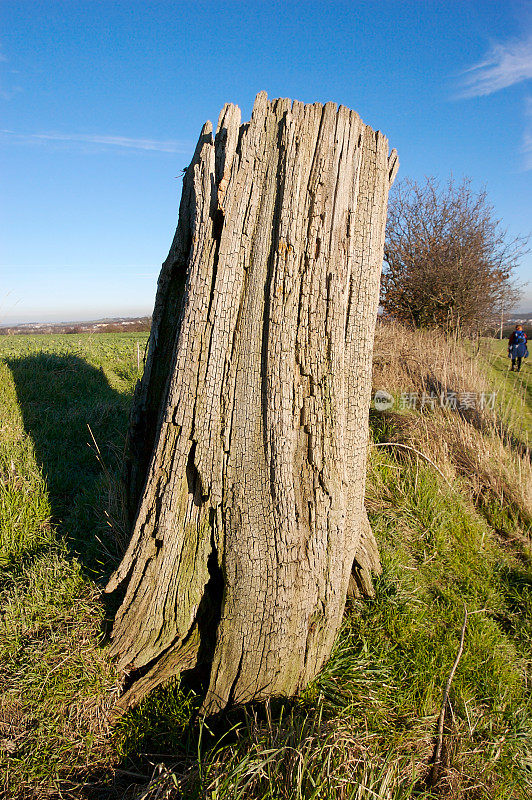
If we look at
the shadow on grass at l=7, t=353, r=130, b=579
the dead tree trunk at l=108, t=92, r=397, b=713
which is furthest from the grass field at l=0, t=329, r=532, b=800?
the dead tree trunk at l=108, t=92, r=397, b=713

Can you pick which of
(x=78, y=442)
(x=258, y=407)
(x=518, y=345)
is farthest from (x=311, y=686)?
(x=518, y=345)

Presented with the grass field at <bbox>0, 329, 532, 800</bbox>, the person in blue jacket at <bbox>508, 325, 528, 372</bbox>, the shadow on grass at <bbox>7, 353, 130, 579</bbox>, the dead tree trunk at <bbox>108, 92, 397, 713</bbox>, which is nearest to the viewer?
the grass field at <bbox>0, 329, 532, 800</bbox>

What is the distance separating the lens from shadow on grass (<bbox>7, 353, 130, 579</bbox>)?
3182mm

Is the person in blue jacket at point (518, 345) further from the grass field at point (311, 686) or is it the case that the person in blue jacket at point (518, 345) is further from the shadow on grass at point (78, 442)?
the shadow on grass at point (78, 442)

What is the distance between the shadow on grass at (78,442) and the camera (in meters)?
3.18

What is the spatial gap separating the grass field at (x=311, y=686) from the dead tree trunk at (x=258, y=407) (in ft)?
0.78

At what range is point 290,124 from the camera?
2225mm

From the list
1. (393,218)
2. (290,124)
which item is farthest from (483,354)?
(393,218)

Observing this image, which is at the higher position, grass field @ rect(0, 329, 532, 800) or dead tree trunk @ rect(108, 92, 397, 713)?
dead tree trunk @ rect(108, 92, 397, 713)

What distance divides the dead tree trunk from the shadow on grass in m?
0.84

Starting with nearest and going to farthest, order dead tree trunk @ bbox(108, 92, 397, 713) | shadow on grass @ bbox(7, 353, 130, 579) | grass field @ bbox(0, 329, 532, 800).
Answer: grass field @ bbox(0, 329, 532, 800) → dead tree trunk @ bbox(108, 92, 397, 713) → shadow on grass @ bbox(7, 353, 130, 579)

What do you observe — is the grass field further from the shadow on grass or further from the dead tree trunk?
the dead tree trunk

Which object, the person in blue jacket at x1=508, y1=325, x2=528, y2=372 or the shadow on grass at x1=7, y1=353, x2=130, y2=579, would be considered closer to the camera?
the shadow on grass at x1=7, y1=353, x2=130, y2=579

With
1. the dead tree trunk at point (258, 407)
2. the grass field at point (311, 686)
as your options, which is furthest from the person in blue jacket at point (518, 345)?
the dead tree trunk at point (258, 407)
